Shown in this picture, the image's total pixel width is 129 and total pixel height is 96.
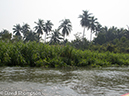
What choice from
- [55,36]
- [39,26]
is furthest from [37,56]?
[39,26]

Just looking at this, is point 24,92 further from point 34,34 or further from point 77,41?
point 34,34

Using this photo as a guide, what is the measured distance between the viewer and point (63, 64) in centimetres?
980

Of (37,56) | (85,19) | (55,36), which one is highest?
(85,19)

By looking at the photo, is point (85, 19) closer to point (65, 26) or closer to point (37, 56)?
point (65, 26)

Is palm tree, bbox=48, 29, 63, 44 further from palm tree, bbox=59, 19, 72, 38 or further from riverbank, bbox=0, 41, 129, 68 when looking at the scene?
riverbank, bbox=0, 41, 129, 68

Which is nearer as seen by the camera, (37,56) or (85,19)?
(37,56)

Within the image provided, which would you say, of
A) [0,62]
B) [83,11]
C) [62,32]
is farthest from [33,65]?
[83,11]

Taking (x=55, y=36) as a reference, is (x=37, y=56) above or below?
below

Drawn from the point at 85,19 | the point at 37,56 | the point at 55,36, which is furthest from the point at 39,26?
the point at 37,56

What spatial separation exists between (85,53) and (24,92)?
9919 mm

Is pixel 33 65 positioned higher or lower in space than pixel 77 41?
lower

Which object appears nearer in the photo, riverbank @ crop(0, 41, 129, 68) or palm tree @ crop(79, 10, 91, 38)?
riverbank @ crop(0, 41, 129, 68)

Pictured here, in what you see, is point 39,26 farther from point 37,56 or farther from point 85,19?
point 37,56

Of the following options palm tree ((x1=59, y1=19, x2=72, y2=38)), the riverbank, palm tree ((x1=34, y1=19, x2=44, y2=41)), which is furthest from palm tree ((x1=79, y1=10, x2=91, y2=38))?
the riverbank
